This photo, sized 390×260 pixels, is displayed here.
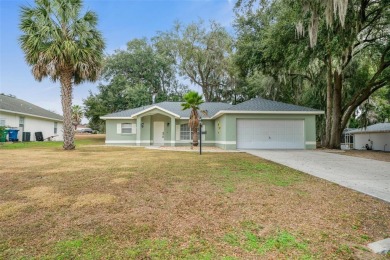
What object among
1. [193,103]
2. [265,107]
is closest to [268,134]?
[265,107]

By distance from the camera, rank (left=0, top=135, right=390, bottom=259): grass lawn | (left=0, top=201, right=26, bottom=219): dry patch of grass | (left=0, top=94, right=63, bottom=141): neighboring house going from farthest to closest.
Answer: (left=0, top=94, right=63, bottom=141): neighboring house
(left=0, top=201, right=26, bottom=219): dry patch of grass
(left=0, top=135, right=390, bottom=259): grass lawn

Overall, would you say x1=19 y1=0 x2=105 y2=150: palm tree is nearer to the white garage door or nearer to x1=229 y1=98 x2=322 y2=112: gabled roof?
x1=229 y1=98 x2=322 y2=112: gabled roof

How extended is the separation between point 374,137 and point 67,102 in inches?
1048

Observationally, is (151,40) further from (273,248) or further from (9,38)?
(273,248)

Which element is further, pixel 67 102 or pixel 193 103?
pixel 193 103

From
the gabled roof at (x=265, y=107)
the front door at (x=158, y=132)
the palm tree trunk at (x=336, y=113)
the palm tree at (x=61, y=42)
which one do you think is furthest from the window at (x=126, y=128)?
the palm tree trunk at (x=336, y=113)

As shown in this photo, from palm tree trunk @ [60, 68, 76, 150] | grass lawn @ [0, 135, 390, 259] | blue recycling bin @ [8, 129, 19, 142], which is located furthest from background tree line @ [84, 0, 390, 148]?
palm tree trunk @ [60, 68, 76, 150]

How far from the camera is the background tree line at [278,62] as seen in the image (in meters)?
9.48

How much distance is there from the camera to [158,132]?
71.9ft

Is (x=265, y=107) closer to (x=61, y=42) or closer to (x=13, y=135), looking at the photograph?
(x=61, y=42)

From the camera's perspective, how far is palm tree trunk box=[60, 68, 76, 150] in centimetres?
1409

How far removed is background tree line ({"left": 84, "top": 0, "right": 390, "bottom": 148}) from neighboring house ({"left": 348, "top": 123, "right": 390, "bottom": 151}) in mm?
1453

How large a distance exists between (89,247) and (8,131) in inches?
886

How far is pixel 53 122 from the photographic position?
1096 inches
